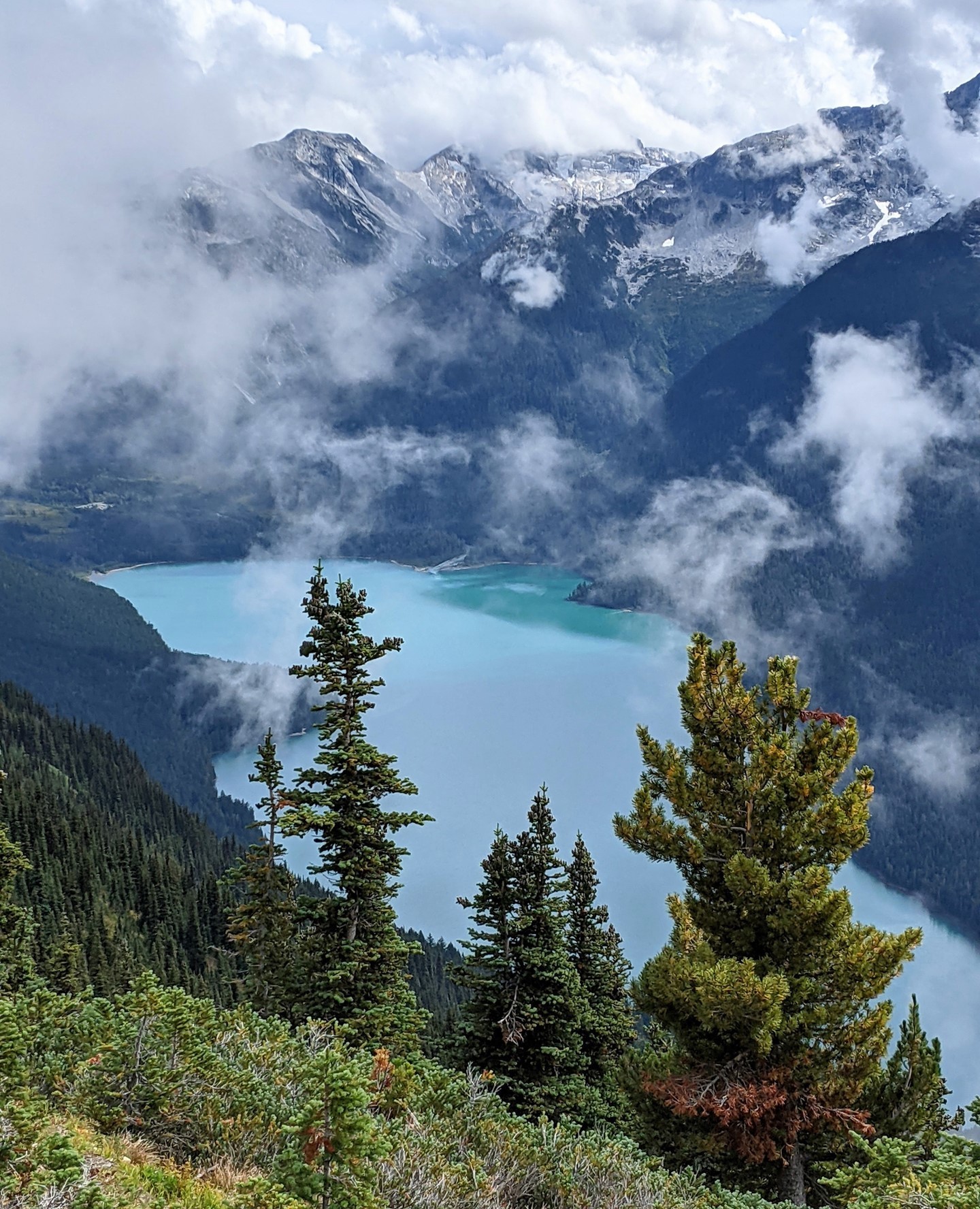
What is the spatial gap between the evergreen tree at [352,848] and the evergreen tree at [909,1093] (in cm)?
856

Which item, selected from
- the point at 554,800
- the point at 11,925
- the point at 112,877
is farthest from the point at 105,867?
the point at 554,800

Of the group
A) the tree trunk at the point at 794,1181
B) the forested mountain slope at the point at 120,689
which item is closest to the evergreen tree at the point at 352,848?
the tree trunk at the point at 794,1181

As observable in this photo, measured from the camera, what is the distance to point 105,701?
18088cm

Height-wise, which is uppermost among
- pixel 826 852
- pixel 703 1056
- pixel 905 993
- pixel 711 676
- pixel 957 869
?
pixel 957 869

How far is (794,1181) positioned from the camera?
15.1 metres

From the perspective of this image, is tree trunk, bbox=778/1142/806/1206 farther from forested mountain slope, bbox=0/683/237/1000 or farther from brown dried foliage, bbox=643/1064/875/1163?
forested mountain slope, bbox=0/683/237/1000

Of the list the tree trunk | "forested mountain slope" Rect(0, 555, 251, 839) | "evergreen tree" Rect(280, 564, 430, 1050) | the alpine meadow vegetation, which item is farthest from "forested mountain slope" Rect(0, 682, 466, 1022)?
"forested mountain slope" Rect(0, 555, 251, 839)

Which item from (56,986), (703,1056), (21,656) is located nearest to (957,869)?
(56,986)

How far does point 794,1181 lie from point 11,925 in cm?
2386

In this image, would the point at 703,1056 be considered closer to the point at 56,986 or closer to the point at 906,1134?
the point at 906,1134

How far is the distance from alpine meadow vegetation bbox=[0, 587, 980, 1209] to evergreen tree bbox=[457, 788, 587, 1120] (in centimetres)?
8

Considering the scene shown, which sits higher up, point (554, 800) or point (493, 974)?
point (554, 800)

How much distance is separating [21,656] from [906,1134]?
635ft

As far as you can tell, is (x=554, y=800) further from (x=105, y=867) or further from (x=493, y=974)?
(x=493, y=974)
